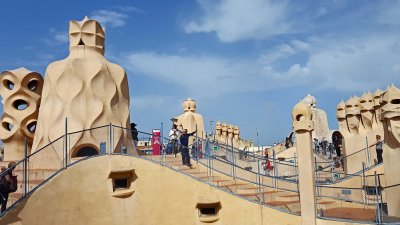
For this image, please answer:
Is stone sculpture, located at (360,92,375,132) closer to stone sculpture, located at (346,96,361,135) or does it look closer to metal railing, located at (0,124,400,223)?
stone sculpture, located at (346,96,361,135)

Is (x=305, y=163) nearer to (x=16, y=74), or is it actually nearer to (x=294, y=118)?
(x=294, y=118)

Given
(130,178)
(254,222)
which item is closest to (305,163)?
(254,222)

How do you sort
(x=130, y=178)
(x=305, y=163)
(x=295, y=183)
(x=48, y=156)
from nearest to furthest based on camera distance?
1. (x=305, y=163)
2. (x=48, y=156)
3. (x=130, y=178)
4. (x=295, y=183)

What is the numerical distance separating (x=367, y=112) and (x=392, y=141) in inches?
297

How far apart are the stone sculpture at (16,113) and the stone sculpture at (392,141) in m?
12.9

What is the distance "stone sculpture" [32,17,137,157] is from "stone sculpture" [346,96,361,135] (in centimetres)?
964

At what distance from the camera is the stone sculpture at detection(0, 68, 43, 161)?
16266 mm

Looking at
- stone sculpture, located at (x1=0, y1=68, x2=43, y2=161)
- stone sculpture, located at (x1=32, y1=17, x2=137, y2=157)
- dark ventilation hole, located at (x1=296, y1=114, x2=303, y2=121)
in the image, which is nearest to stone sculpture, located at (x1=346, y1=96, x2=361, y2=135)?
dark ventilation hole, located at (x1=296, y1=114, x2=303, y2=121)

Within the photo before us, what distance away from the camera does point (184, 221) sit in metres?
11.5

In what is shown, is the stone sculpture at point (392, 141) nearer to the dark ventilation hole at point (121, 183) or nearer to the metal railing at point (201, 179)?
the metal railing at point (201, 179)

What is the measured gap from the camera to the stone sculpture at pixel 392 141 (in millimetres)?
10391

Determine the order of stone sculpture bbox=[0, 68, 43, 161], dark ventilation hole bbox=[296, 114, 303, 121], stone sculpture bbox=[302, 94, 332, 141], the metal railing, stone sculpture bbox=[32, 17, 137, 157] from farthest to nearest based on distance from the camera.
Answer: stone sculpture bbox=[302, 94, 332, 141]
stone sculpture bbox=[0, 68, 43, 161]
stone sculpture bbox=[32, 17, 137, 157]
dark ventilation hole bbox=[296, 114, 303, 121]
the metal railing

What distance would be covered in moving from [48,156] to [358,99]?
13371mm

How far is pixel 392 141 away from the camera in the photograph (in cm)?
1067
